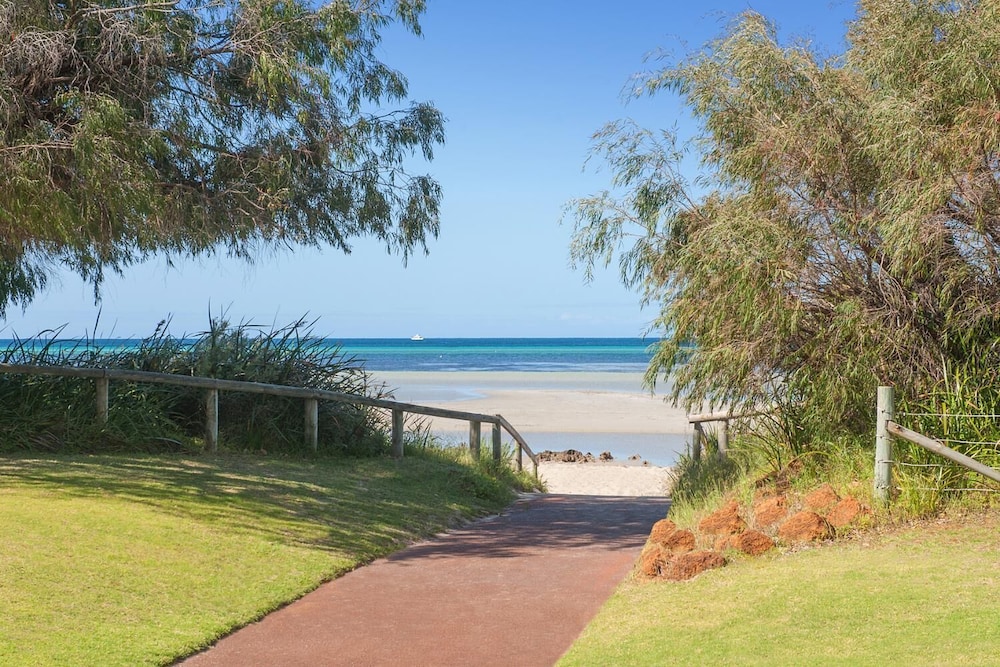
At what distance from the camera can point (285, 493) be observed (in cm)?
1036

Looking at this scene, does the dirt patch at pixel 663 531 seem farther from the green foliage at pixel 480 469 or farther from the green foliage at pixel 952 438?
the green foliage at pixel 480 469

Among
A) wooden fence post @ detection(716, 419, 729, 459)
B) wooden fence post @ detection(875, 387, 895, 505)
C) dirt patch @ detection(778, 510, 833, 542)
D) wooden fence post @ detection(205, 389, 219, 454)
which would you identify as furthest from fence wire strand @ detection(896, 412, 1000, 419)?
wooden fence post @ detection(205, 389, 219, 454)

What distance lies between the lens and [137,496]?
30.4 feet

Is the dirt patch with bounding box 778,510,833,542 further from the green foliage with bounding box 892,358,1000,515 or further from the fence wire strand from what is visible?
the fence wire strand

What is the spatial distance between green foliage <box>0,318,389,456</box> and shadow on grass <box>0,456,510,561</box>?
89 cm

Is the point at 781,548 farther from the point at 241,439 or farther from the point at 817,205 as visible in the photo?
the point at 241,439

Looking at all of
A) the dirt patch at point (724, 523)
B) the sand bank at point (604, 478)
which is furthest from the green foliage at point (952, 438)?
the sand bank at point (604, 478)

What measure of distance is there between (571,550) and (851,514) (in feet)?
8.26

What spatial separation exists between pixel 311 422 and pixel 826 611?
8.55 metres

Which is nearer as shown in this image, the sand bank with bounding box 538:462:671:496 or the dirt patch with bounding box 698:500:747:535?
the dirt patch with bounding box 698:500:747:535

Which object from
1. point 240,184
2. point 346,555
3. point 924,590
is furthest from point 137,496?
point 924,590

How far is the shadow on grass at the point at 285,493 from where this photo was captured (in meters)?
9.04

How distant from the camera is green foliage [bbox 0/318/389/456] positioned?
39.5ft

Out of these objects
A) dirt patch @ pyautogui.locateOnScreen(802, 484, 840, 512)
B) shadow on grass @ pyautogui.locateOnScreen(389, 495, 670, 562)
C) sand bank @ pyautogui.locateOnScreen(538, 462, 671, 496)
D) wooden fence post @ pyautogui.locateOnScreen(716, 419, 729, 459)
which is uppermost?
wooden fence post @ pyautogui.locateOnScreen(716, 419, 729, 459)
